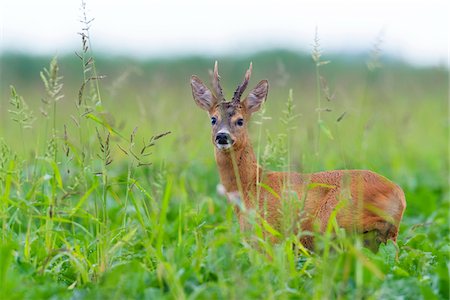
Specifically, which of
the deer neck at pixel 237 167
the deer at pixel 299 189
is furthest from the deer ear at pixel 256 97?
the deer neck at pixel 237 167

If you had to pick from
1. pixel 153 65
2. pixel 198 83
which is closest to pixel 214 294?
pixel 198 83

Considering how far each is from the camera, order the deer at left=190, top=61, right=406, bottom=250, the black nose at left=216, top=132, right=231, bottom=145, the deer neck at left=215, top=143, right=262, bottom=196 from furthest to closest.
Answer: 1. the deer neck at left=215, top=143, right=262, bottom=196
2. the black nose at left=216, top=132, right=231, bottom=145
3. the deer at left=190, top=61, right=406, bottom=250

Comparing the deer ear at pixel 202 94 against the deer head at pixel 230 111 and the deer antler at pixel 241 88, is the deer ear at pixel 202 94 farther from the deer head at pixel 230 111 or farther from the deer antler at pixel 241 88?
the deer antler at pixel 241 88

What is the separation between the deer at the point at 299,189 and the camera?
16.2 ft

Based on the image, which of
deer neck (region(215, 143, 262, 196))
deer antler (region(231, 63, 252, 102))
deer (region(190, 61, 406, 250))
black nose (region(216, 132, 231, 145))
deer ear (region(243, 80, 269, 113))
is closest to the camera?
deer (region(190, 61, 406, 250))

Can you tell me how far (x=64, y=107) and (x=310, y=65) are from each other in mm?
7623

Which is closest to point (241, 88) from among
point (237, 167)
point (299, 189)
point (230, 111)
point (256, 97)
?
point (230, 111)

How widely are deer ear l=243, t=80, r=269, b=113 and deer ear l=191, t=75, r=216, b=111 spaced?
0.25 meters

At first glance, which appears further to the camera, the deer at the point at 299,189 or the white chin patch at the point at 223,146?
the white chin patch at the point at 223,146

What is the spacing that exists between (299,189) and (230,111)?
3.08ft

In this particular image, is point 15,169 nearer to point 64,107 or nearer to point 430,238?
point 430,238

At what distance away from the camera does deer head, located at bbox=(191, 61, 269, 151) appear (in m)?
5.91

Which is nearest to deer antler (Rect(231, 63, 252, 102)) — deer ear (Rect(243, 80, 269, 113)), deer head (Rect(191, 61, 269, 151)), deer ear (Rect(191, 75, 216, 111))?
deer head (Rect(191, 61, 269, 151))

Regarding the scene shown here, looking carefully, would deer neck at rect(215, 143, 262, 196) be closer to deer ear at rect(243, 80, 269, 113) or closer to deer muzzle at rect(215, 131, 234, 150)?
deer muzzle at rect(215, 131, 234, 150)
